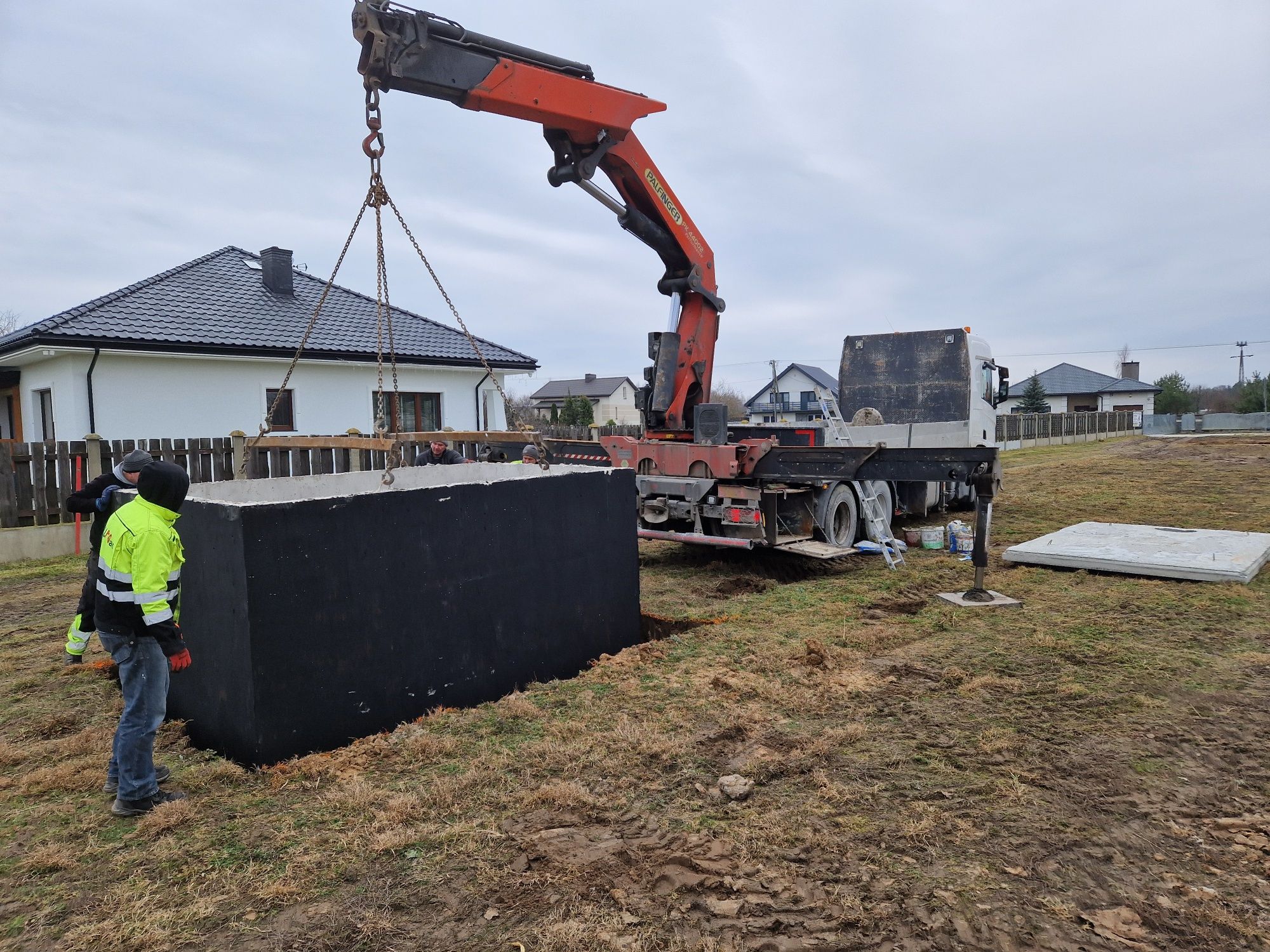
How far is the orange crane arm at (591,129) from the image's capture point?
6355 mm

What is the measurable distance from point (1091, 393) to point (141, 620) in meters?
77.3

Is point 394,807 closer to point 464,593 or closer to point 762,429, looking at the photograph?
point 464,593

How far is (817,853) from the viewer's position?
3.03m

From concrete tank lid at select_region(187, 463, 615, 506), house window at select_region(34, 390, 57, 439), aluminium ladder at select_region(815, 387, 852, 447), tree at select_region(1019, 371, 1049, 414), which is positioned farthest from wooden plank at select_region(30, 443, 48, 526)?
tree at select_region(1019, 371, 1049, 414)

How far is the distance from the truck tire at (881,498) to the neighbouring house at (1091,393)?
61.1 meters

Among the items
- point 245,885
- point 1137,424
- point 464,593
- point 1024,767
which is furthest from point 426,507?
point 1137,424

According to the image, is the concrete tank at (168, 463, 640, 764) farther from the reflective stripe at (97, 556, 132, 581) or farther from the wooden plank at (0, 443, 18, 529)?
the wooden plank at (0, 443, 18, 529)

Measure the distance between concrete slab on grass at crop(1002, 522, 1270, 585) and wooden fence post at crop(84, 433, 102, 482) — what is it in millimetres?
11466

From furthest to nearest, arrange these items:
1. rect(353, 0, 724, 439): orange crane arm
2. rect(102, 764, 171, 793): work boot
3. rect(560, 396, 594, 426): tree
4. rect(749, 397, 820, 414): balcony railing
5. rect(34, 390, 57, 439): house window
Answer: rect(749, 397, 820, 414): balcony railing < rect(560, 396, 594, 426): tree < rect(34, 390, 57, 439): house window < rect(353, 0, 724, 439): orange crane arm < rect(102, 764, 171, 793): work boot

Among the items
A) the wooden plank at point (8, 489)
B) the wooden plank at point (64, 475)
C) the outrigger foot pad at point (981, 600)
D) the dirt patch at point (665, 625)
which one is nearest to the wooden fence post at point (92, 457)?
the wooden plank at point (64, 475)

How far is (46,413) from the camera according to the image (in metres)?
13.7

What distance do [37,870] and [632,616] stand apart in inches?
144

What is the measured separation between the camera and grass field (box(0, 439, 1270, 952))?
2641mm

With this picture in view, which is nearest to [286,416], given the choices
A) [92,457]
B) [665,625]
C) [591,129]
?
[92,457]
